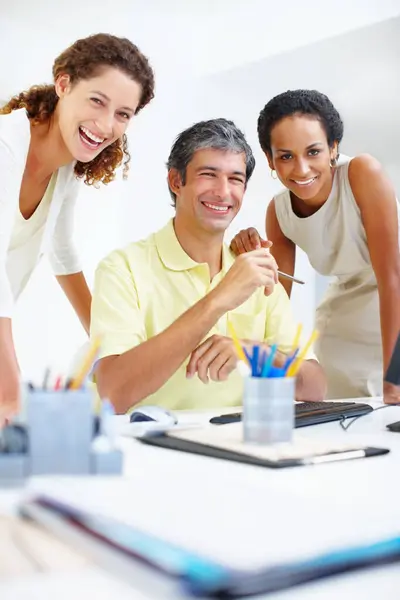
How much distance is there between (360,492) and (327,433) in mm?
410

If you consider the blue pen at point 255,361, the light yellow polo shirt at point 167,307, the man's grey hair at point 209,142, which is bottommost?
the blue pen at point 255,361

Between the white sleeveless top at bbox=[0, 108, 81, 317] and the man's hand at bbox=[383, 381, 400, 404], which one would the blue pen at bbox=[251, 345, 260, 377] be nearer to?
the man's hand at bbox=[383, 381, 400, 404]

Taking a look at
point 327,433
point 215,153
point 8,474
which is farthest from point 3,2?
point 8,474

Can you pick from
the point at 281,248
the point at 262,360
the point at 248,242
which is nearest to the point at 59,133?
the point at 248,242

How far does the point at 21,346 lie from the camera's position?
8.30ft

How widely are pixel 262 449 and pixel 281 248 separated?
62.6 inches

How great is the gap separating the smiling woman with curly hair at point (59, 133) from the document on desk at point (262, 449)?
3.91 feet

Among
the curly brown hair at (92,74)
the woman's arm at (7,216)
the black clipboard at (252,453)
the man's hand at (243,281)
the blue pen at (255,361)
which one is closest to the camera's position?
the black clipboard at (252,453)

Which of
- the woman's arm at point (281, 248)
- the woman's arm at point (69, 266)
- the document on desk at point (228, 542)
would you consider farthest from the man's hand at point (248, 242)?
the document on desk at point (228, 542)

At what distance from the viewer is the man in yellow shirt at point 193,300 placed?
1.67 metres

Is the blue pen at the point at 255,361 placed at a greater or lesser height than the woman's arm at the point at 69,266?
lesser

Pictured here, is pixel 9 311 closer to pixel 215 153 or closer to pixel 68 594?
pixel 215 153

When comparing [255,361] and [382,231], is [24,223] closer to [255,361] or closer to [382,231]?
[382,231]

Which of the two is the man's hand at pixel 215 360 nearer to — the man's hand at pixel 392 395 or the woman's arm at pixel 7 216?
the man's hand at pixel 392 395
